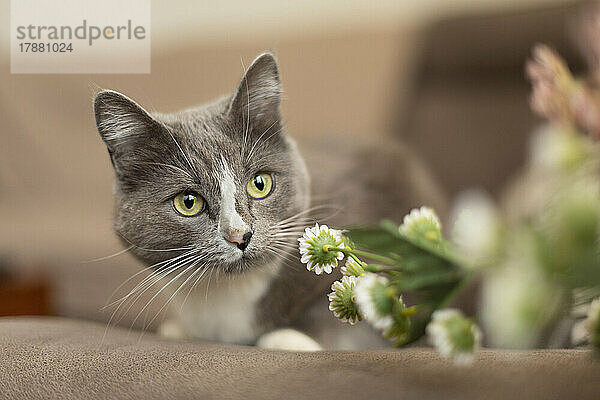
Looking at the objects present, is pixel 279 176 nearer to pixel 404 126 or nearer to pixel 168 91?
pixel 168 91

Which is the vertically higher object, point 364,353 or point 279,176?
point 279,176

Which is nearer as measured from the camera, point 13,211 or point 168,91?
point 168,91

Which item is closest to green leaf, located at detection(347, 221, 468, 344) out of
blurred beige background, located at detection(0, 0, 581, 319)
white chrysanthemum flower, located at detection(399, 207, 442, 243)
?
white chrysanthemum flower, located at detection(399, 207, 442, 243)

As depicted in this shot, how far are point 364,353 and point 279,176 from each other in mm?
289

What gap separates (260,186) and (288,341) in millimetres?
229

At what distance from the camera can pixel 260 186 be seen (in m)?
0.82

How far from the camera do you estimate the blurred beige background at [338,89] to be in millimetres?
1288

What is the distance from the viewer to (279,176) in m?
0.84

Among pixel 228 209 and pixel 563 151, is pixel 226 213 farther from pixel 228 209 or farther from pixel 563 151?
pixel 563 151

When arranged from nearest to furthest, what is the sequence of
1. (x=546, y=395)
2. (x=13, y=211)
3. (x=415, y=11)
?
(x=546, y=395) < (x=13, y=211) < (x=415, y=11)

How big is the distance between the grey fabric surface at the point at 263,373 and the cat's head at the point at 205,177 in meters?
0.14

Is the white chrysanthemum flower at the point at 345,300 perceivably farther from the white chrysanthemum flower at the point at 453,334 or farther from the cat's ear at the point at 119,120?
the cat's ear at the point at 119,120

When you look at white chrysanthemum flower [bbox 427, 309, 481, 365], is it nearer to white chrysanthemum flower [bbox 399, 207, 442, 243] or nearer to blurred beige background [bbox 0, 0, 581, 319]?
white chrysanthemum flower [bbox 399, 207, 442, 243]

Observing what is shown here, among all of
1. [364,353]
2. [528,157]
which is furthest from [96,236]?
[528,157]
